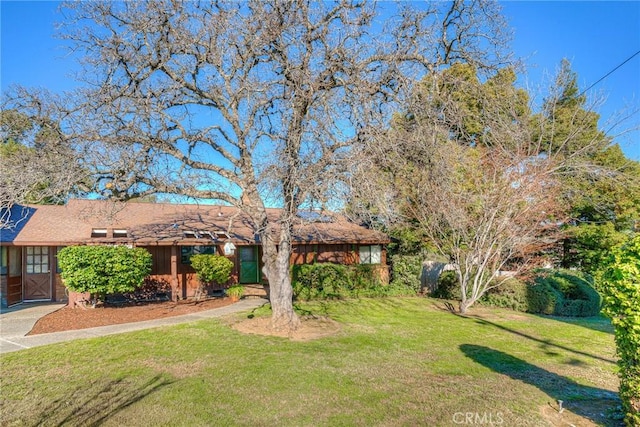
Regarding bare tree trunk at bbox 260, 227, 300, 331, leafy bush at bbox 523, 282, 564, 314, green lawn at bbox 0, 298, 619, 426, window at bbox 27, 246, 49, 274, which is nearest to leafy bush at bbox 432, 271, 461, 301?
leafy bush at bbox 523, 282, 564, 314

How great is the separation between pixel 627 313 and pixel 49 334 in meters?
10.8

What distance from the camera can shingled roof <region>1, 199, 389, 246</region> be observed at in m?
12.9

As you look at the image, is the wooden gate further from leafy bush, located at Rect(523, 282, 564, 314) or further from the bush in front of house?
leafy bush, located at Rect(523, 282, 564, 314)

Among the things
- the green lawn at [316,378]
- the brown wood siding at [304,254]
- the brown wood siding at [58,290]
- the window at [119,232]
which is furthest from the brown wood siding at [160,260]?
the green lawn at [316,378]

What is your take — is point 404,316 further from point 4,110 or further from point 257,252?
point 4,110

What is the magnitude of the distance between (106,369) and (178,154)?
481 centimetres

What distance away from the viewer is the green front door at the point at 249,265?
18359 mm

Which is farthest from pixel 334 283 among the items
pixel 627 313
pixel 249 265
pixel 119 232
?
pixel 627 313

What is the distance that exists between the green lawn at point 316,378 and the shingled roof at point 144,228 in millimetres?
4429

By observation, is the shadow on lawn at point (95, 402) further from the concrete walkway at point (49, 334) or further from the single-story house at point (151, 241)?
the single-story house at point (151, 241)

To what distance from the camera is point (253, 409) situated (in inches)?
185

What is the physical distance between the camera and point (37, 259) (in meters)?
14.4

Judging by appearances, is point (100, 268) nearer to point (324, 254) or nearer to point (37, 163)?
point (37, 163)

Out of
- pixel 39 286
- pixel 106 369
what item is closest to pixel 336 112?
pixel 106 369
